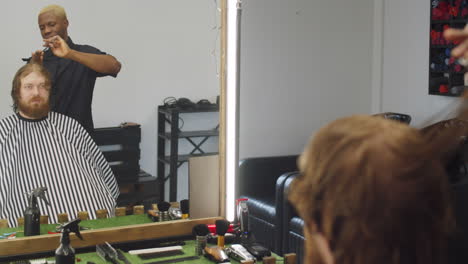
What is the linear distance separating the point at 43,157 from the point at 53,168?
70 millimetres

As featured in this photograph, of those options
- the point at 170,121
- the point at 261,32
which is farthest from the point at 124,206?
the point at 261,32

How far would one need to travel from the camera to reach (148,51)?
10.6 feet

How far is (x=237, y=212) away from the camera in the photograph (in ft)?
9.78

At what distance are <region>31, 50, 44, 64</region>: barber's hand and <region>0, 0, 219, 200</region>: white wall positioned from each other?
0.58ft

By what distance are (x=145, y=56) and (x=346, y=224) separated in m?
2.64

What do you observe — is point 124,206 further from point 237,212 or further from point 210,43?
point 210,43

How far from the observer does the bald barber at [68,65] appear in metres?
2.95

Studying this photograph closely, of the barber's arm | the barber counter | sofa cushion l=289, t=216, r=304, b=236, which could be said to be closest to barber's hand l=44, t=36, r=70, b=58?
the barber's arm

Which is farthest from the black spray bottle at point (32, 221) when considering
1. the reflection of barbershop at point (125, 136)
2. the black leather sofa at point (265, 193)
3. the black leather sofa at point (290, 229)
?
the black leather sofa at point (265, 193)

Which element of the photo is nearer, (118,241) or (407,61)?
(118,241)

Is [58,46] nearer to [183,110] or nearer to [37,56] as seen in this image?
[37,56]

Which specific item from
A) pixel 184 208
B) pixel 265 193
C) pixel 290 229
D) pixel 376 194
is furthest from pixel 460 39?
pixel 265 193

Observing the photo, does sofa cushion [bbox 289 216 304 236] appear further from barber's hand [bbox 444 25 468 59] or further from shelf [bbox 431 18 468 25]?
barber's hand [bbox 444 25 468 59]

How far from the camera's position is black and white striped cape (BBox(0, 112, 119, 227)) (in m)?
2.91
